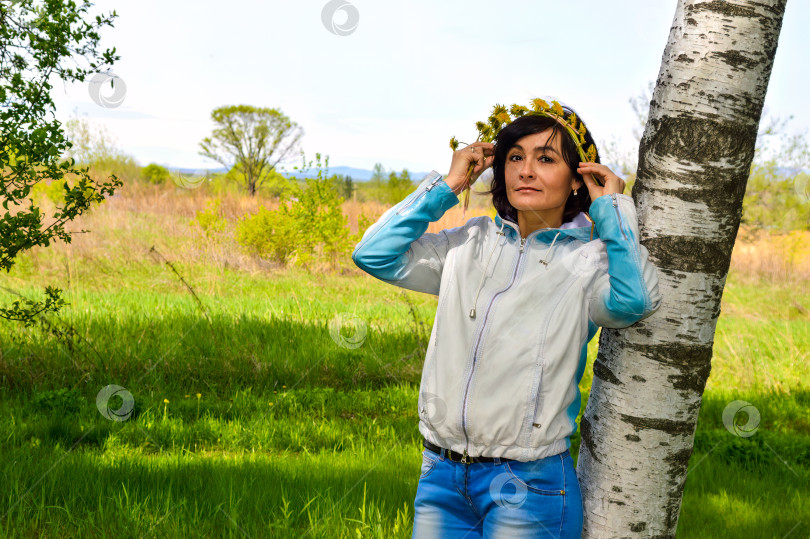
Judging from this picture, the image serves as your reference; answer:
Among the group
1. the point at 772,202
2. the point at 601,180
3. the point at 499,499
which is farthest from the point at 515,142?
the point at 772,202

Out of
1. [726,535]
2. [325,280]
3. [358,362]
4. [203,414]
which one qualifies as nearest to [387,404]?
[358,362]

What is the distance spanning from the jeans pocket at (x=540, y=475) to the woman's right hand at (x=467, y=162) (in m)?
0.96

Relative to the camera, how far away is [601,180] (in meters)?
2.34

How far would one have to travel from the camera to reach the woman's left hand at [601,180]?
230 cm

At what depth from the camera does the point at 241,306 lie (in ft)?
29.1

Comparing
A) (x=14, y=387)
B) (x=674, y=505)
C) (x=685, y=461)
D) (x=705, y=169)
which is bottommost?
(x=14, y=387)

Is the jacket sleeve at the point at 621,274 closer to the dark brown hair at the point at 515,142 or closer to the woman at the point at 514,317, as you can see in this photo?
the woman at the point at 514,317

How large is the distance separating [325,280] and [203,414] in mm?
6820

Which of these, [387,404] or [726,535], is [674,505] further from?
[387,404]

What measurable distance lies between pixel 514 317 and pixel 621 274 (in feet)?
1.19

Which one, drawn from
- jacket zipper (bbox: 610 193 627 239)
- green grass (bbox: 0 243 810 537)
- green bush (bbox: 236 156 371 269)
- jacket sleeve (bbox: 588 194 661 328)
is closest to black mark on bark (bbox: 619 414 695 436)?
jacket sleeve (bbox: 588 194 661 328)

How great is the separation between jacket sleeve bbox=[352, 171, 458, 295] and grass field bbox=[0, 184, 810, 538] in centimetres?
151

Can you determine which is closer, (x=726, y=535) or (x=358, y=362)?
(x=726, y=535)

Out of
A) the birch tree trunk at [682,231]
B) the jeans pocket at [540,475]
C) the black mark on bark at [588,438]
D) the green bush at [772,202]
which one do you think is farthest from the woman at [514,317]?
the green bush at [772,202]
